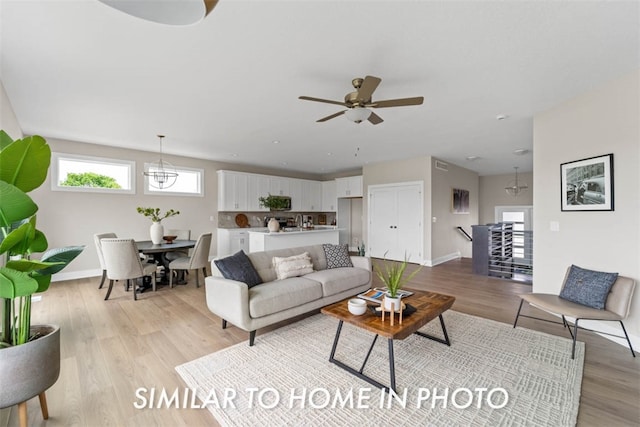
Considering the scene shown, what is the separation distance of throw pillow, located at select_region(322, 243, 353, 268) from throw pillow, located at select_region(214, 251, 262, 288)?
112 cm

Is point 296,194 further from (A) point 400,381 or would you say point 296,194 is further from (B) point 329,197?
(A) point 400,381

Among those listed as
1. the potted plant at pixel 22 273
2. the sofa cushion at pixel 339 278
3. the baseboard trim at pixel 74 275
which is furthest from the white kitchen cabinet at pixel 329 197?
the potted plant at pixel 22 273

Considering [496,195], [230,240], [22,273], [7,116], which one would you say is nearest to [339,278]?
[22,273]

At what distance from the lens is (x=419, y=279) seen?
5090 mm

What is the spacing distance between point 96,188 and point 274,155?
3640 millimetres

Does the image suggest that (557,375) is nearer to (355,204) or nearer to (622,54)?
(622,54)

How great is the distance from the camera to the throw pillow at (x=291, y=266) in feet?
10.9

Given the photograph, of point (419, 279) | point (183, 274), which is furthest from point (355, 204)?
point (183, 274)

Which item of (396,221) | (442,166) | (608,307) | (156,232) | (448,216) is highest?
(442,166)

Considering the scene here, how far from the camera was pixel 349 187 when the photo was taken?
834cm

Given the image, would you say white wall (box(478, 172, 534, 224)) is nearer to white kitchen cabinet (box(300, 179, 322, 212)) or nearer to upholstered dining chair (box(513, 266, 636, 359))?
white kitchen cabinet (box(300, 179, 322, 212))

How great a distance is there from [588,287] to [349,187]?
20.3 ft

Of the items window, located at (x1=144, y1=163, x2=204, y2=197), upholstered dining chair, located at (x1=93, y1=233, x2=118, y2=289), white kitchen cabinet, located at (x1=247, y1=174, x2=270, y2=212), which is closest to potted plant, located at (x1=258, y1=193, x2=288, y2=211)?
white kitchen cabinet, located at (x1=247, y1=174, x2=270, y2=212)

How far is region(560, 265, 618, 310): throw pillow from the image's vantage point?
8.21 ft
